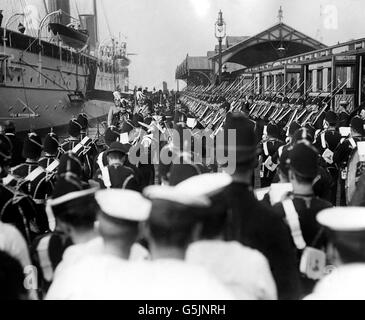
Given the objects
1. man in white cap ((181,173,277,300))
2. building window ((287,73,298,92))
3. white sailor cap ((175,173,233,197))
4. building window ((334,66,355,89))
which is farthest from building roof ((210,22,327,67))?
man in white cap ((181,173,277,300))

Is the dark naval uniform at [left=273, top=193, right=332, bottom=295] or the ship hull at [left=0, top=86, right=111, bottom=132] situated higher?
the ship hull at [left=0, top=86, right=111, bottom=132]

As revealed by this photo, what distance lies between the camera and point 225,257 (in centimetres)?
247

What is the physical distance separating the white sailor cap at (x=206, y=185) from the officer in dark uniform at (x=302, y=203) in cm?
72

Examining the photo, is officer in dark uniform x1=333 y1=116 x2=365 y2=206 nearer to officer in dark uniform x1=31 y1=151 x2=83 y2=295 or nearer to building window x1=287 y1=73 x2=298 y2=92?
officer in dark uniform x1=31 y1=151 x2=83 y2=295

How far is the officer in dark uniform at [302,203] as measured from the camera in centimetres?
326

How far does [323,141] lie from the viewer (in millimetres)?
7793

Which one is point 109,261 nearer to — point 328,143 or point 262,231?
point 262,231

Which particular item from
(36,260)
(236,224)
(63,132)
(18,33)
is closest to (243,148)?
(236,224)

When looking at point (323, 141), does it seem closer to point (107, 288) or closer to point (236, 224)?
point (236, 224)

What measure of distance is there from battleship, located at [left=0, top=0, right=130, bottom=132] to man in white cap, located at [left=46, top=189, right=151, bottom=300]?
45.4 feet

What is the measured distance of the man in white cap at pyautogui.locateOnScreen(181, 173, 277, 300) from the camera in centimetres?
239

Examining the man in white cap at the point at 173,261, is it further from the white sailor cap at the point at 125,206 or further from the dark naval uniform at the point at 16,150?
the dark naval uniform at the point at 16,150

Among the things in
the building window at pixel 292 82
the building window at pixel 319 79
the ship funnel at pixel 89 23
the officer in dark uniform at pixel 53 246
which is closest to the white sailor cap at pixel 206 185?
the officer in dark uniform at pixel 53 246
